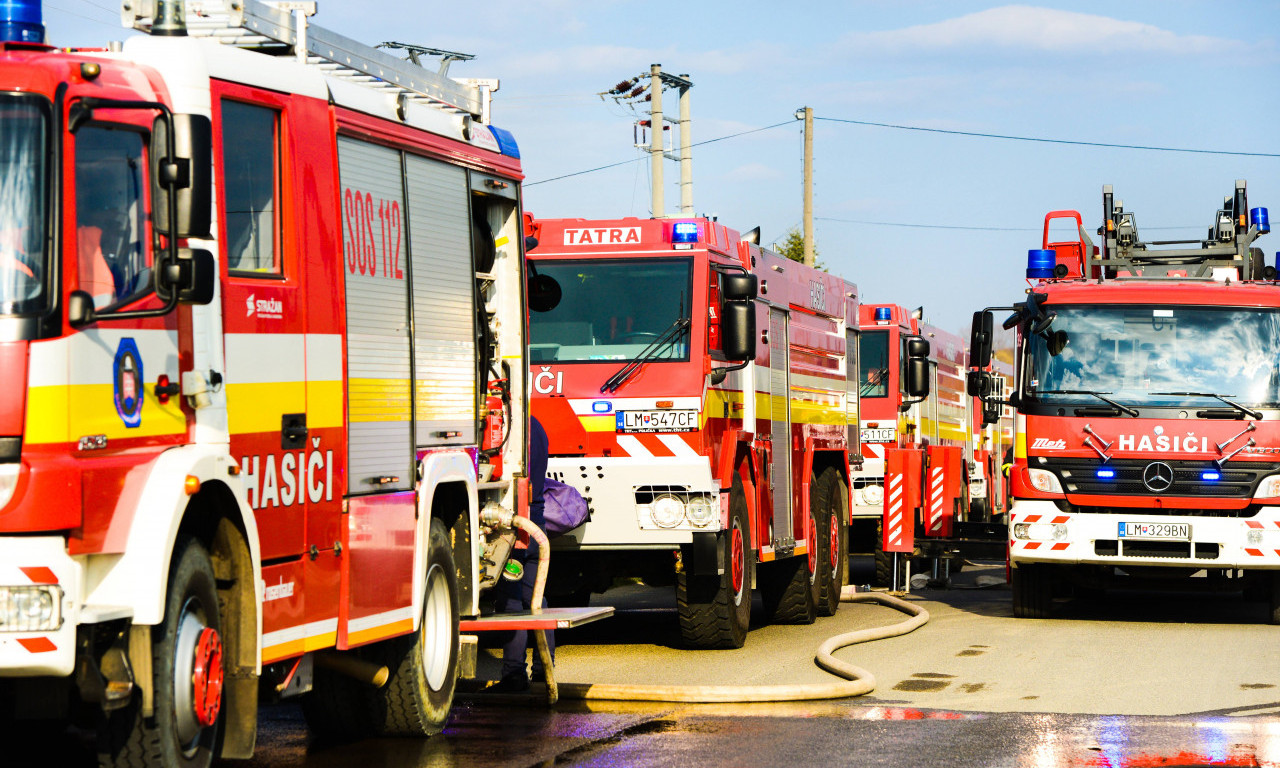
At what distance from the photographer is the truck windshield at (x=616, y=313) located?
13547 mm

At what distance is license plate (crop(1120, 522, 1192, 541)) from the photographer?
15953mm

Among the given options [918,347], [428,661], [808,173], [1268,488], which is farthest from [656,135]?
[428,661]

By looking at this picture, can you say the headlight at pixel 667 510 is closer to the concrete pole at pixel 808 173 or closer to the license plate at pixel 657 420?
the license plate at pixel 657 420

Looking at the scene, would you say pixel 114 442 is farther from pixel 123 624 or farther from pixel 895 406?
pixel 895 406

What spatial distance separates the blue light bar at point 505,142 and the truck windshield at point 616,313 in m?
2.78

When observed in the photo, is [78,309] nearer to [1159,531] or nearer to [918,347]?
[1159,531]

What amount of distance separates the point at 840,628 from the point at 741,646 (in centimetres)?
219

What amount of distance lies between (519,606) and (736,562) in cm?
343

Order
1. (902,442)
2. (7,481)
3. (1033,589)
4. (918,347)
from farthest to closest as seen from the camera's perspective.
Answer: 1. (902,442)
2. (918,347)
3. (1033,589)
4. (7,481)

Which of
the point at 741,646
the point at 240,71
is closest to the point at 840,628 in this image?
the point at 741,646

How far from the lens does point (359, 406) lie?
8398 millimetres

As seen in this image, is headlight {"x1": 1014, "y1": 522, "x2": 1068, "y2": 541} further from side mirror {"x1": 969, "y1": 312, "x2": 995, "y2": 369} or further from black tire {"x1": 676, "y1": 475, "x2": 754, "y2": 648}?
black tire {"x1": 676, "y1": 475, "x2": 754, "y2": 648}

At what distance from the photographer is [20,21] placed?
6.80m

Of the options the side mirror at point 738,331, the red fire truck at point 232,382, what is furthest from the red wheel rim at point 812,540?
the red fire truck at point 232,382
